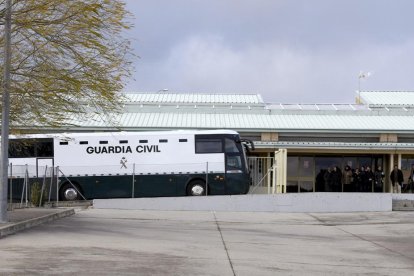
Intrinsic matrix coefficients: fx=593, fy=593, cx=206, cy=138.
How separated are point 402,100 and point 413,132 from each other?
329 inches

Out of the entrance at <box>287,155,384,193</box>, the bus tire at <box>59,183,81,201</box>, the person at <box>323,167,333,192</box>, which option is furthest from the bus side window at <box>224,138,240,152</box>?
the entrance at <box>287,155,384,193</box>

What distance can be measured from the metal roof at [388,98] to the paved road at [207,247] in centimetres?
2118

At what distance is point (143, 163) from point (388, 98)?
22.1 metres

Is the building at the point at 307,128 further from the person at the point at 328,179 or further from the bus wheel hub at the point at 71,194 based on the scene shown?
the bus wheel hub at the point at 71,194

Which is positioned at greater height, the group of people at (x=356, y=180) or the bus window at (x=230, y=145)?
the bus window at (x=230, y=145)

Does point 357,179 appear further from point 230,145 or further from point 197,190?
point 197,190

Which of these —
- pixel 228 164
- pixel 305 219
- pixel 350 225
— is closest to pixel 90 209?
pixel 228 164

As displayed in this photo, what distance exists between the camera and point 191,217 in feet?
70.7

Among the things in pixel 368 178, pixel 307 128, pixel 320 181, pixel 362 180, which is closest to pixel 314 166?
pixel 320 181

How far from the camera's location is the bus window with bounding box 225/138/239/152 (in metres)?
27.1

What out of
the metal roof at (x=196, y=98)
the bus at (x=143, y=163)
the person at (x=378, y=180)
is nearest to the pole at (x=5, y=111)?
the bus at (x=143, y=163)

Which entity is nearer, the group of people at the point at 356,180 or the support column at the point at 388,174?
the group of people at the point at 356,180

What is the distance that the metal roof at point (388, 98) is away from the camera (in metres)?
40.2

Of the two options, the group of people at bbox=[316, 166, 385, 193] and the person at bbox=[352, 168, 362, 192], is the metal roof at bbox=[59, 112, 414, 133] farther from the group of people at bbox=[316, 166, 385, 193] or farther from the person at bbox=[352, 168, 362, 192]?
the person at bbox=[352, 168, 362, 192]
